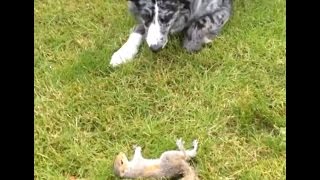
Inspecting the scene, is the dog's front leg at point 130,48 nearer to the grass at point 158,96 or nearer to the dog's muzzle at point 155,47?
the grass at point 158,96

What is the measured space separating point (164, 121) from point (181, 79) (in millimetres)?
399

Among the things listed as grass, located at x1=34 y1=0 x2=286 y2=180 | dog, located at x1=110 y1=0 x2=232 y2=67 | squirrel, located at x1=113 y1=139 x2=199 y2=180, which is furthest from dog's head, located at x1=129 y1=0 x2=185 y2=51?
squirrel, located at x1=113 y1=139 x2=199 y2=180

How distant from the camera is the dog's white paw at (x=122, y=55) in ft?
13.0

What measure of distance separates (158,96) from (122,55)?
0.44 metres

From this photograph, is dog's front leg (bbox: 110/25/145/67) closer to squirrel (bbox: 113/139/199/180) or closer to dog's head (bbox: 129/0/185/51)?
dog's head (bbox: 129/0/185/51)

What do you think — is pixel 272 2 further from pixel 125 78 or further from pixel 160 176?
pixel 160 176

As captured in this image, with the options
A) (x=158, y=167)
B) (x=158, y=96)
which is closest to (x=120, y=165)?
(x=158, y=167)

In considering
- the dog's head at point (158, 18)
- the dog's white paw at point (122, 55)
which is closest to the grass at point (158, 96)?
the dog's white paw at point (122, 55)

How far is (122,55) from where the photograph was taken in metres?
3.99

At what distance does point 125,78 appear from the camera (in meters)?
3.86

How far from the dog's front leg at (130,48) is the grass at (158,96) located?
0.05m

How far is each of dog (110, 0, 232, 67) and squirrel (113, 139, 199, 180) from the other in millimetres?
923

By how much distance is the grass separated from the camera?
334 centimetres

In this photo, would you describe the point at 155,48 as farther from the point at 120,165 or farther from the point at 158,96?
the point at 120,165
